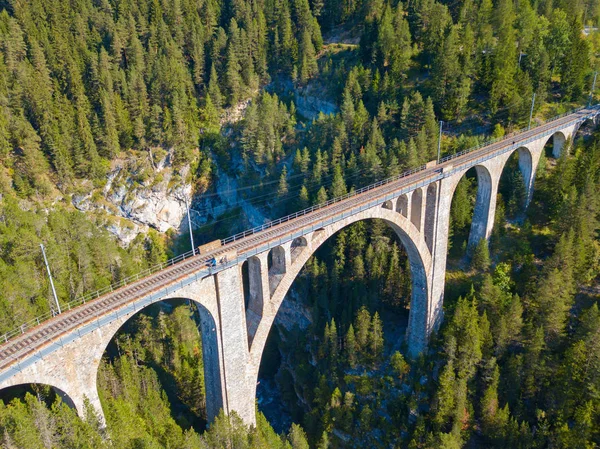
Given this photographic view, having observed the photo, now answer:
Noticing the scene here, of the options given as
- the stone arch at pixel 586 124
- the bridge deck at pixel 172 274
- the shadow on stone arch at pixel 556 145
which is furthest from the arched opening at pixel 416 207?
the stone arch at pixel 586 124

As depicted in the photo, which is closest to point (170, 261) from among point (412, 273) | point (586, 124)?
point (412, 273)

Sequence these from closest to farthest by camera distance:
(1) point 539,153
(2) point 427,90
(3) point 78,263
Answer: (3) point 78,263 < (1) point 539,153 < (2) point 427,90

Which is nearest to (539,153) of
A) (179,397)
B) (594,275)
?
(594,275)

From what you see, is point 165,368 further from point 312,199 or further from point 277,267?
point 312,199

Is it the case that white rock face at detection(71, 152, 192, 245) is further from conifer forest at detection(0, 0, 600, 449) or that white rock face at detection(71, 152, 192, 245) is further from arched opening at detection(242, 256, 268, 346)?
arched opening at detection(242, 256, 268, 346)

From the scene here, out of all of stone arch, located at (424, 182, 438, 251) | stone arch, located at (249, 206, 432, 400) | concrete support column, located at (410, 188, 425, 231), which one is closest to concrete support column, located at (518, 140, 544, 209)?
stone arch, located at (424, 182, 438, 251)

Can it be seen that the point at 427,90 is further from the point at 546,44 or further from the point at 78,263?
the point at 78,263
